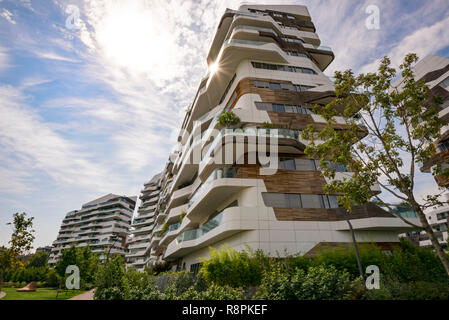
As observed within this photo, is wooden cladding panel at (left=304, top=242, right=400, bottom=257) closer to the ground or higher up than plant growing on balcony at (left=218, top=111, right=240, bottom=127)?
closer to the ground

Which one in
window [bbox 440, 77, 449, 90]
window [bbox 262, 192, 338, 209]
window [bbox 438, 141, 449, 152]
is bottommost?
window [bbox 262, 192, 338, 209]

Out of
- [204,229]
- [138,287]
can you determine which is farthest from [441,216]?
[138,287]

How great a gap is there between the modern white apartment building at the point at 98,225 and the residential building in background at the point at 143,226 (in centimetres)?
817

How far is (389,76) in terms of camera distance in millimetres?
10570

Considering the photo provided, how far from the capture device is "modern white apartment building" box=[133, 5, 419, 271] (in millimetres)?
15797

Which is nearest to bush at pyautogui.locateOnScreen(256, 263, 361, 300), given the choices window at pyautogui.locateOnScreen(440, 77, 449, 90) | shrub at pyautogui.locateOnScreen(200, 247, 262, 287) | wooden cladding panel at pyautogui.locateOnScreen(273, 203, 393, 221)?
shrub at pyautogui.locateOnScreen(200, 247, 262, 287)

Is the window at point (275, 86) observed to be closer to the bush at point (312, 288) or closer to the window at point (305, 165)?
the window at point (305, 165)

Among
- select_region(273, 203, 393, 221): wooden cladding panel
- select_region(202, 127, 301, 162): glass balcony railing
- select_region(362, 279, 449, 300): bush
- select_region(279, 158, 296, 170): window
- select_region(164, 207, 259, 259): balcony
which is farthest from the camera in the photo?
select_region(279, 158, 296, 170): window

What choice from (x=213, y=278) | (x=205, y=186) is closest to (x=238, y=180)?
(x=205, y=186)

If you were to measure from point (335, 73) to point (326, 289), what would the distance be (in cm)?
1015

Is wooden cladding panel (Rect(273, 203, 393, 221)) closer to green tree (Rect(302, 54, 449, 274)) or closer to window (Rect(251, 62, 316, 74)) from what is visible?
green tree (Rect(302, 54, 449, 274))

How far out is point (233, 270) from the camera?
40.9 ft

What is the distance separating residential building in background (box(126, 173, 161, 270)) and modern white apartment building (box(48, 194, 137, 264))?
8170 mm
